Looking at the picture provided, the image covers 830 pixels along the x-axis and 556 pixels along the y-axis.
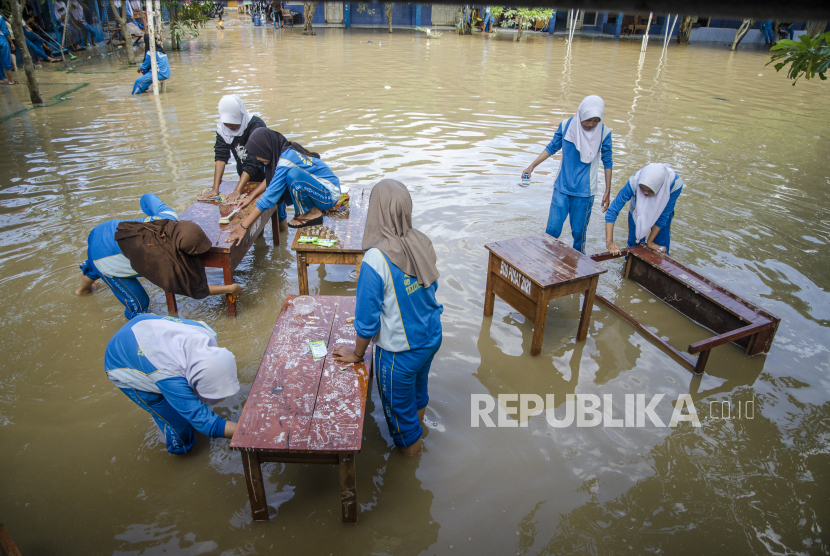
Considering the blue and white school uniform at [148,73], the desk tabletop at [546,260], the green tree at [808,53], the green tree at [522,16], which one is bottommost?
the desk tabletop at [546,260]

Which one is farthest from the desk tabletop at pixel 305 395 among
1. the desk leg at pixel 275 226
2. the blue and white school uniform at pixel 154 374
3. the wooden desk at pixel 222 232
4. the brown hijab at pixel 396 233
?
the desk leg at pixel 275 226

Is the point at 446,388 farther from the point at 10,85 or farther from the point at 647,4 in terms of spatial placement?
the point at 10,85

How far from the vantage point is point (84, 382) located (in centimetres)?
396

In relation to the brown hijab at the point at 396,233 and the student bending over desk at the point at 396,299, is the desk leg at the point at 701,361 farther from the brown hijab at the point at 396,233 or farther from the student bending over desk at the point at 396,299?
the brown hijab at the point at 396,233

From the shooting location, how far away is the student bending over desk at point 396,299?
9.08ft


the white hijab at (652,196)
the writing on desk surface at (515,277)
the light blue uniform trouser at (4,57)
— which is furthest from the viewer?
the light blue uniform trouser at (4,57)

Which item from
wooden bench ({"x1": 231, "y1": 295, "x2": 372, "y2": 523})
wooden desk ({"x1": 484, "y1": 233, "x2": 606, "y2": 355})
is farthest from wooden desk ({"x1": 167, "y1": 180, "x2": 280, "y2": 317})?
wooden desk ({"x1": 484, "y1": 233, "x2": 606, "y2": 355})

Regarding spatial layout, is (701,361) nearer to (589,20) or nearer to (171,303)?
(171,303)

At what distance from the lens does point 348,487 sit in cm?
281

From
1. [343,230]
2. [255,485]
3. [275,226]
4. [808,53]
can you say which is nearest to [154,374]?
[255,485]

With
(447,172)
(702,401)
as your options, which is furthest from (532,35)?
(702,401)

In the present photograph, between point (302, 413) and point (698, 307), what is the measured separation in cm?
390

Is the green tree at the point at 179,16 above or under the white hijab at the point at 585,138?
above

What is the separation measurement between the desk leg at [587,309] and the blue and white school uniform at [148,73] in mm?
12095
